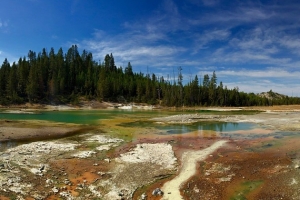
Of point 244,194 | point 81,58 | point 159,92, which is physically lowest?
point 244,194

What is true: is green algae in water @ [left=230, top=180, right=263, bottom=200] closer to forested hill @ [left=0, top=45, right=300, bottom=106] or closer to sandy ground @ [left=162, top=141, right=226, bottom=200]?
sandy ground @ [left=162, top=141, right=226, bottom=200]

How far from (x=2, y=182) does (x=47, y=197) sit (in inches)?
118

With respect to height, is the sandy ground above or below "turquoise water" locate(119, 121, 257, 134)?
below

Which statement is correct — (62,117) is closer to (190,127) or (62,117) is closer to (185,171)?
(190,127)

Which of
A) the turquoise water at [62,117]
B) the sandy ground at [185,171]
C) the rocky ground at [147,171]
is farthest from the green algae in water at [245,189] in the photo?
the turquoise water at [62,117]

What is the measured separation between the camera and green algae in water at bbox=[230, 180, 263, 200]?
1244 cm

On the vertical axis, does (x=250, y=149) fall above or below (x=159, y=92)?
below

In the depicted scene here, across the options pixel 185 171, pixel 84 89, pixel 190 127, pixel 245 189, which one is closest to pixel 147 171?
pixel 185 171

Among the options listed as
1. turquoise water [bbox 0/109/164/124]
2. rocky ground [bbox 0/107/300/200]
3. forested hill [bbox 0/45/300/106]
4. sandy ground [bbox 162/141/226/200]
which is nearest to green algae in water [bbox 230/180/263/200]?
rocky ground [bbox 0/107/300/200]

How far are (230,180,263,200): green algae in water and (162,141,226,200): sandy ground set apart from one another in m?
2.91

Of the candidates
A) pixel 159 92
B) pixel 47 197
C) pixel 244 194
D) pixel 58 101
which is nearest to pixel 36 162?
pixel 47 197

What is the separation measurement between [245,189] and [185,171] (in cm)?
408

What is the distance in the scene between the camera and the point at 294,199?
11898mm

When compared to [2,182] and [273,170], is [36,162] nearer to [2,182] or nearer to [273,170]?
[2,182]
